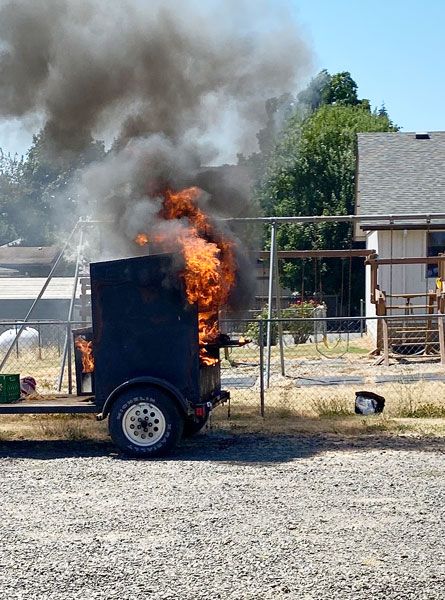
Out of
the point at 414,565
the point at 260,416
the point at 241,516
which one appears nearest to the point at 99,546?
the point at 241,516

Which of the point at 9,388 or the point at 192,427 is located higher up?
the point at 9,388

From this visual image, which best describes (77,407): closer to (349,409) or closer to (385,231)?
(349,409)

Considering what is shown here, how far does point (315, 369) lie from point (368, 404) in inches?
215

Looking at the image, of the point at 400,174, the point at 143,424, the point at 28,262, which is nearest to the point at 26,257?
the point at 28,262

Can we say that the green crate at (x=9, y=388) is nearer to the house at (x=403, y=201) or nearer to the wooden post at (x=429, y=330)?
the wooden post at (x=429, y=330)

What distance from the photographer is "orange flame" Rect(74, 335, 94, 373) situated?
11.2 m

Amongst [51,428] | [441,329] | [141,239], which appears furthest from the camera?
[441,329]

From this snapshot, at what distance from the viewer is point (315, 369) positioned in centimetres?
1798

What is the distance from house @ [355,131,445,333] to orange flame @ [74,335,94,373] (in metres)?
10.6

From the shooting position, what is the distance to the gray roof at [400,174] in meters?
23.7

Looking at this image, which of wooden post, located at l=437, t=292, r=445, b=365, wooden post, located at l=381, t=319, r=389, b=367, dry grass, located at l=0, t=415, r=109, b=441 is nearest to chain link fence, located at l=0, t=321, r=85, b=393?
dry grass, located at l=0, t=415, r=109, b=441

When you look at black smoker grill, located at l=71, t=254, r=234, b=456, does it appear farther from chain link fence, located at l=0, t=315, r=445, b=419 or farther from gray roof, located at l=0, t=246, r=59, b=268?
gray roof, located at l=0, t=246, r=59, b=268

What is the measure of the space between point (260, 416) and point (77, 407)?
10.3 feet

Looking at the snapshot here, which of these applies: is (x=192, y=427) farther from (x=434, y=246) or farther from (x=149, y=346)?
(x=434, y=246)
